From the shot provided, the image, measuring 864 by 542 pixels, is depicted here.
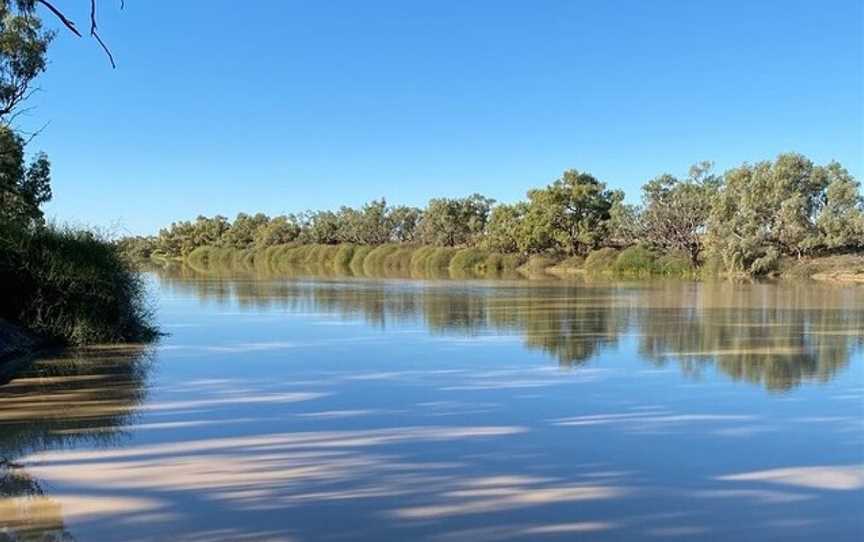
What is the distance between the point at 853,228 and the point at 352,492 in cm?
4058

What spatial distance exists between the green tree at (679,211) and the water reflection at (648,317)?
1690 cm

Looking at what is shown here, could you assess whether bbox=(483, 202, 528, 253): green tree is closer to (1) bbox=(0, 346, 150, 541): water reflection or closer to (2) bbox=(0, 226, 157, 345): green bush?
(2) bbox=(0, 226, 157, 345): green bush

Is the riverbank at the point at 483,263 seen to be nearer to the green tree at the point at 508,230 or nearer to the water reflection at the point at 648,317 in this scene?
the green tree at the point at 508,230

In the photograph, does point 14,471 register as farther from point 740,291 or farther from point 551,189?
point 551,189

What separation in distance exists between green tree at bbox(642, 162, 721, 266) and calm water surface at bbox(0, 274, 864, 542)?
114 ft

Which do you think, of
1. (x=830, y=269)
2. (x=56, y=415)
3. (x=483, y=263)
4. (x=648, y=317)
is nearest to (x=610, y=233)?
(x=483, y=263)

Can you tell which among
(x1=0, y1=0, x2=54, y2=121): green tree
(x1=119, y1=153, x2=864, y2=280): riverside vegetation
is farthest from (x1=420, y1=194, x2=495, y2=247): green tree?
(x1=0, y1=0, x2=54, y2=121): green tree

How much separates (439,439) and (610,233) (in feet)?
158

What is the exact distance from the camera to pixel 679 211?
1882 inches

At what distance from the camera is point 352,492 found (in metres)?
5.05

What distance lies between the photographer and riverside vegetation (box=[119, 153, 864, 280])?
3912 centimetres

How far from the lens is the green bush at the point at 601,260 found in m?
46.0

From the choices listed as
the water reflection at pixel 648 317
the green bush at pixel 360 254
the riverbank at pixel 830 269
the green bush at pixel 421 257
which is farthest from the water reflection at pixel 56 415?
the green bush at pixel 360 254

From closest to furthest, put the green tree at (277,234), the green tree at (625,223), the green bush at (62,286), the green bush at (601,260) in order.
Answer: the green bush at (62,286) < the green bush at (601,260) < the green tree at (625,223) < the green tree at (277,234)
